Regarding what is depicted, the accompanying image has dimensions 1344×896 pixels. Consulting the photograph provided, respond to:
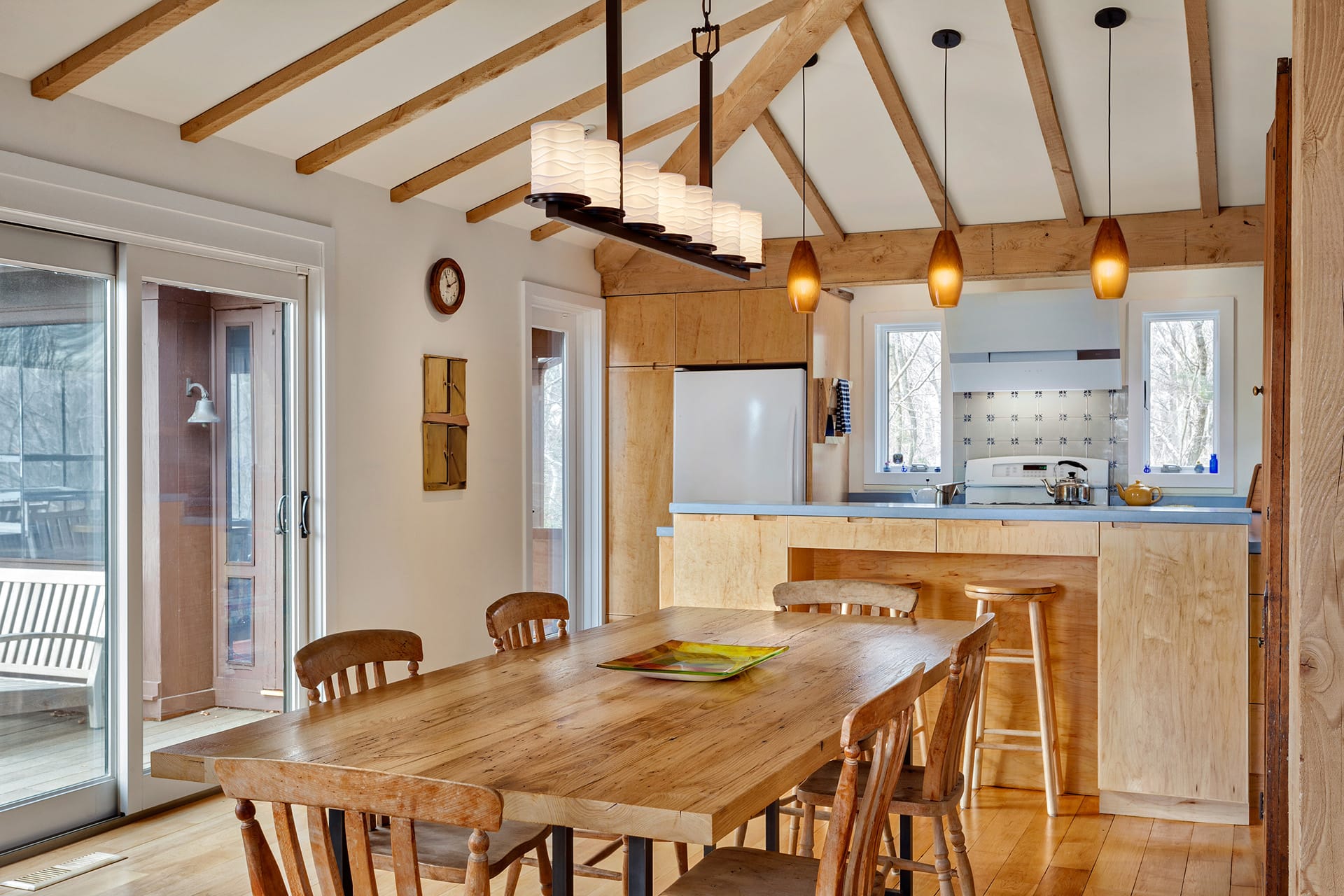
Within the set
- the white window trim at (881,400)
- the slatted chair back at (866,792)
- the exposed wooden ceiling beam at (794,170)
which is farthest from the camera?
the white window trim at (881,400)

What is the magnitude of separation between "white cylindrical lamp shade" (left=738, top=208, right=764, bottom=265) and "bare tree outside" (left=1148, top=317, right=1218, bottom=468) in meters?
4.39

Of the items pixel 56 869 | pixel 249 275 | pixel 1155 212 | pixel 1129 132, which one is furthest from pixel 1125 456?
pixel 56 869

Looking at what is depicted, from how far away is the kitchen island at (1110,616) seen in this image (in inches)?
158

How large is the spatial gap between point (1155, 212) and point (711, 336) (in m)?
2.40

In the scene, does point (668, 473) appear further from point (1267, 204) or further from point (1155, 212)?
point (1267, 204)

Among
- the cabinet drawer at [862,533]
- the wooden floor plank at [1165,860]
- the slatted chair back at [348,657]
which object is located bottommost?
the wooden floor plank at [1165,860]

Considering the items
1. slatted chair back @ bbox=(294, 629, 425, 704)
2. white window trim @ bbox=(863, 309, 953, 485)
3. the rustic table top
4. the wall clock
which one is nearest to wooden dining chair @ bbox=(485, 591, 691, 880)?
the rustic table top

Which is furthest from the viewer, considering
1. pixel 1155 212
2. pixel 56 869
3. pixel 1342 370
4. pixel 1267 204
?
pixel 1155 212

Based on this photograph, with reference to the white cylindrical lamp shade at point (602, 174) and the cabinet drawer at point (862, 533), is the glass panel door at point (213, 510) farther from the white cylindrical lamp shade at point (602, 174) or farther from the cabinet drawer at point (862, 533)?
the white cylindrical lamp shade at point (602, 174)

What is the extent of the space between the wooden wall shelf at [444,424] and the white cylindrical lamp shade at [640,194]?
261cm

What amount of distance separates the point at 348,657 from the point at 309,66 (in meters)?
2.29

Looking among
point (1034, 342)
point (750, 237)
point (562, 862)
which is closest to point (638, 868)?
point (562, 862)

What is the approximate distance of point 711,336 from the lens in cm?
653

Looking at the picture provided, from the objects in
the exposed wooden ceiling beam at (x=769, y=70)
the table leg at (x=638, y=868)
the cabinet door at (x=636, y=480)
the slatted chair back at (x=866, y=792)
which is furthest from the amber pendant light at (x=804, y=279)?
the table leg at (x=638, y=868)
